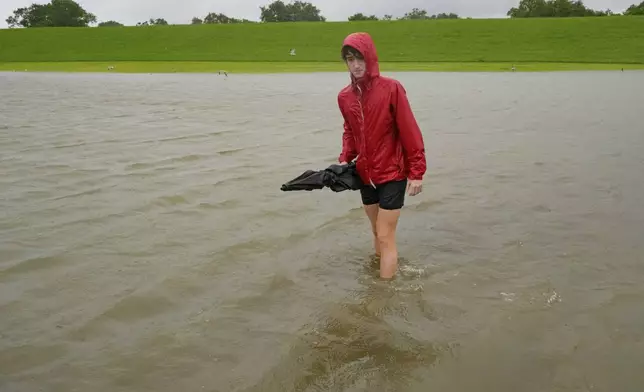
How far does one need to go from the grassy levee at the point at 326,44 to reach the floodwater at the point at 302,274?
40.8m

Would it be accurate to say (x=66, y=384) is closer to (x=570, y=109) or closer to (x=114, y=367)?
(x=114, y=367)

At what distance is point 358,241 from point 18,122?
11147mm

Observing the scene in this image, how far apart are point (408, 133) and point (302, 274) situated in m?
1.68

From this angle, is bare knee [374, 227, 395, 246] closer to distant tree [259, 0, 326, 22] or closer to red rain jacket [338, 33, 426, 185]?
red rain jacket [338, 33, 426, 185]

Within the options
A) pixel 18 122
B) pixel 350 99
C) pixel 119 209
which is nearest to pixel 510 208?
pixel 350 99

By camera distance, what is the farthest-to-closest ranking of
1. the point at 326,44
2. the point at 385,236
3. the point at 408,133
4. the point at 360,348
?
the point at 326,44 → the point at 385,236 → the point at 408,133 → the point at 360,348

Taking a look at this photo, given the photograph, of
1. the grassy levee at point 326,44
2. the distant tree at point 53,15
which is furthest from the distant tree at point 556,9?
the distant tree at point 53,15

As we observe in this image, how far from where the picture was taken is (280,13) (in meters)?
126

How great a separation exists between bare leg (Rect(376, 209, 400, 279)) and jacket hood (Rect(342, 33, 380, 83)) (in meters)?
1.21

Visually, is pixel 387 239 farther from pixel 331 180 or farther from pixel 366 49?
pixel 366 49

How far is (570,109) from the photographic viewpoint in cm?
1812

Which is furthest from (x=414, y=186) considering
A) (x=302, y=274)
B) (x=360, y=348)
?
(x=360, y=348)

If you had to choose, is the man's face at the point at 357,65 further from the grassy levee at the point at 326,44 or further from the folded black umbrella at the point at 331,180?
the grassy levee at the point at 326,44

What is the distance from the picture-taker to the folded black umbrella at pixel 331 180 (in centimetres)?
514
